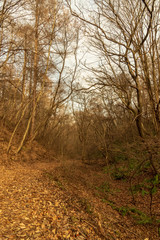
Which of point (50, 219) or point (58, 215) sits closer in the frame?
point (50, 219)

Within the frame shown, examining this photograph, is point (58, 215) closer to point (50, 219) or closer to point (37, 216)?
point (50, 219)

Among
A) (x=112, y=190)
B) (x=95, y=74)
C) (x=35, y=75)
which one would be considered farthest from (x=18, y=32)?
(x=112, y=190)

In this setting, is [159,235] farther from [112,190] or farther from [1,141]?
[1,141]

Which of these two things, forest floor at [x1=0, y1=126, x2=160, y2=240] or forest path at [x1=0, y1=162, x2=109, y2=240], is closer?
forest path at [x1=0, y1=162, x2=109, y2=240]

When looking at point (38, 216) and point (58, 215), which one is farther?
point (58, 215)

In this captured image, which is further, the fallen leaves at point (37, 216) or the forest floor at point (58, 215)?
the forest floor at point (58, 215)

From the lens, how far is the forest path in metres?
2.65

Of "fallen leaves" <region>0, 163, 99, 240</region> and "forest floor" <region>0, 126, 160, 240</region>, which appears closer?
"fallen leaves" <region>0, 163, 99, 240</region>

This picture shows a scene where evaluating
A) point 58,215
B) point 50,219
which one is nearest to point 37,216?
point 50,219

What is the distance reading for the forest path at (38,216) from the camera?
2.65 metres

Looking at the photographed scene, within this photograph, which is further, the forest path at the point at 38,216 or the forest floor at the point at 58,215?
the forest floor at the point at 58,215

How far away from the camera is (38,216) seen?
3.16m

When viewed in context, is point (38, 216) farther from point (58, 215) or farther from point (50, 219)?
point (58, 215)

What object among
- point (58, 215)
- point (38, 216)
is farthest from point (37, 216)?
point (58, 215)
